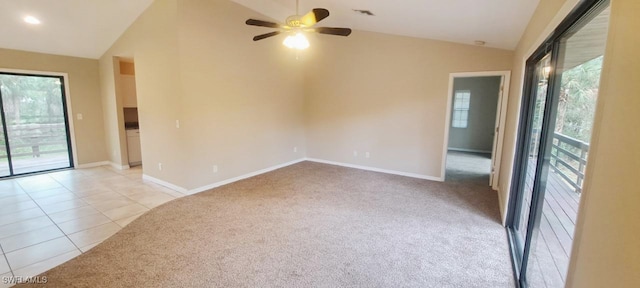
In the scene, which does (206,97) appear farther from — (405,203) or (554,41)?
(554,41)

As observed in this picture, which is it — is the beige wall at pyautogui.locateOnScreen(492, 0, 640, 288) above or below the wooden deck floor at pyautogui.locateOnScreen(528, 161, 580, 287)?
above

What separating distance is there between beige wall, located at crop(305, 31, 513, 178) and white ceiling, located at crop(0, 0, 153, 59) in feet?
12.0

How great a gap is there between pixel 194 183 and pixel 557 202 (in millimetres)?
4482

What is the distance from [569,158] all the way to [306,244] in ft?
7.56

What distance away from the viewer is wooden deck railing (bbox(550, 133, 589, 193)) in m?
1.52

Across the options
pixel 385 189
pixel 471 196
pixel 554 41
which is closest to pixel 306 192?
pixel 385 189

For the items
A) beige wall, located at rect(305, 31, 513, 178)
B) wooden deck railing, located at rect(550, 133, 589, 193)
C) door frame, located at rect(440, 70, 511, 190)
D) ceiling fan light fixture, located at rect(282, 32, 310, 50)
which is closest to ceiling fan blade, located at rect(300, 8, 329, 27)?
ceiling fan light fixture, located at rect(282, 32, 310, 50)

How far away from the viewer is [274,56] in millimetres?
5656

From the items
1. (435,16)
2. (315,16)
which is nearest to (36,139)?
(315,16)

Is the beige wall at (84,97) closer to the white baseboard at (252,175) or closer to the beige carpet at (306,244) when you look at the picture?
the white baseboard at (252,175)

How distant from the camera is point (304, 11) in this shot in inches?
194

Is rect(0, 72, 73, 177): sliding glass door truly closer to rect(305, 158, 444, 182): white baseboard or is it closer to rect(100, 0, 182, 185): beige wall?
rect(100, 0, 182, 185): beige wall

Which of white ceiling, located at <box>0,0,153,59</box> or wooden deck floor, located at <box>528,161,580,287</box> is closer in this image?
wooden deck floor, located at <box>528,161,580,287</box>

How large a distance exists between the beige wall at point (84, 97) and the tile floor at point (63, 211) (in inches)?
24.5
